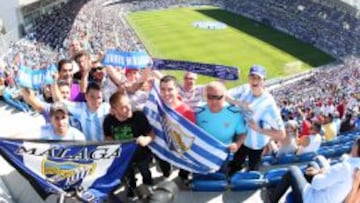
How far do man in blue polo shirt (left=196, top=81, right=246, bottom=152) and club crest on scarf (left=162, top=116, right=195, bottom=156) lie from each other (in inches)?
9.2

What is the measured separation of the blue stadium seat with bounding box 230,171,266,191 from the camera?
689 centimetres

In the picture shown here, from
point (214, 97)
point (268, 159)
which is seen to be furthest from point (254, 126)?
point (268, 159)

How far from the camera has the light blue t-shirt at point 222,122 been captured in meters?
6.36

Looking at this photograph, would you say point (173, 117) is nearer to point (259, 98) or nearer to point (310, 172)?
point (259, 98)

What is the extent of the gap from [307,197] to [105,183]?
7.31 ft

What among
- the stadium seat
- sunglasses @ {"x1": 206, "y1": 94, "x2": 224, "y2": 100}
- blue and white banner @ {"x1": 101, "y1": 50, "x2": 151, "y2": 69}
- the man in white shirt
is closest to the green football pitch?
the stadium seat

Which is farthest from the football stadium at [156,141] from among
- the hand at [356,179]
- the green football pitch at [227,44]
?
the green football pitch at [227,44]

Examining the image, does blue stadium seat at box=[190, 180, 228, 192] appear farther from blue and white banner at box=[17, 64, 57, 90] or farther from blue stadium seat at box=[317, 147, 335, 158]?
blue and white banner at box=[17, 64, 57, 90]

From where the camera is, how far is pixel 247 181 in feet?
22.6

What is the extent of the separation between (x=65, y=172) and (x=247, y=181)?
2.52 meters

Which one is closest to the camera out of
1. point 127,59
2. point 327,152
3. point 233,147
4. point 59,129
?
point 59,129

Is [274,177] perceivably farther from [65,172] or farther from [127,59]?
[65,172]

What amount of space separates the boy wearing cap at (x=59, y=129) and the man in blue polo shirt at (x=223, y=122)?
1512 millimetres

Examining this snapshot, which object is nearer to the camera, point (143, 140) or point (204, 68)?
point (143, 140)
